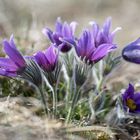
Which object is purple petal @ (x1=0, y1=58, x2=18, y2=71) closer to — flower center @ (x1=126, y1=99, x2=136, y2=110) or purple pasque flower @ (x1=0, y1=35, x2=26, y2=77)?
purple pasque flower @ (x1=0, y1=35, x2=26, y2=77)

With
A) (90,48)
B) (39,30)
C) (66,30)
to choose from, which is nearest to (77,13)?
(39,30)

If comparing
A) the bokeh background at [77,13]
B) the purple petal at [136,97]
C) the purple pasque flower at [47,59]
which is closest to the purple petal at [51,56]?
the purple pasque flower at [47,59]

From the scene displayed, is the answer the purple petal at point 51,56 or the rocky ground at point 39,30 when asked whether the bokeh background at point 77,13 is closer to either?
the rocky ground at point 39,30

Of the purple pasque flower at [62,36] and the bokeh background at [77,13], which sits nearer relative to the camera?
the purple pasque flower at [62,36]

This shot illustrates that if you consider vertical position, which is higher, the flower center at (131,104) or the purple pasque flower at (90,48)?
the purple pasque flower at (90,48)

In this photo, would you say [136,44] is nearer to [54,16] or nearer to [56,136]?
[56,136]

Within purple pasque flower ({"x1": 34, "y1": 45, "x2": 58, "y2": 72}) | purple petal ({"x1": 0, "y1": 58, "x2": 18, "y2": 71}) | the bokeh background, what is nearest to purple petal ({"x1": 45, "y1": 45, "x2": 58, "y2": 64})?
purple pasque flower ({"x1": 34, "y1": 45, "x2": 58, "y2": 72})
